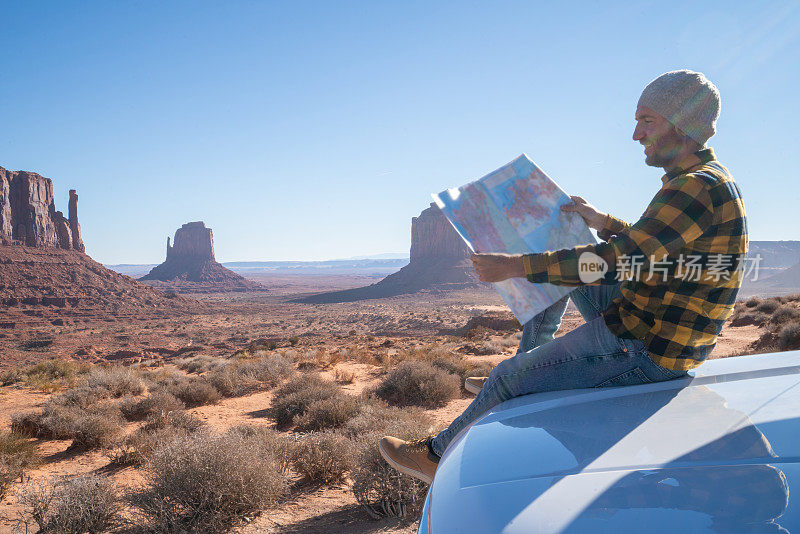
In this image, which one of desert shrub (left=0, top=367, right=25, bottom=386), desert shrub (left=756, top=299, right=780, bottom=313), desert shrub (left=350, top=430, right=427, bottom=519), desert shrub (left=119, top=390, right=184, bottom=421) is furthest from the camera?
desert shrub (left=756, top=299, right=780, bottom=313)

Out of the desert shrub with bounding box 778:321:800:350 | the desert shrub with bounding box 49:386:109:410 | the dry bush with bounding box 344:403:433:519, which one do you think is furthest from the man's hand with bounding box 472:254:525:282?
the desert shrub with bounding box 778:321:800:350

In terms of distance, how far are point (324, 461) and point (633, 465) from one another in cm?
396

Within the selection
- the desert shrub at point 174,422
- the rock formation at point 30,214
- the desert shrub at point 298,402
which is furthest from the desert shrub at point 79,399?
the rock formation at point 30,214

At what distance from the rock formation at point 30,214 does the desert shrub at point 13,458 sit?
255 ft

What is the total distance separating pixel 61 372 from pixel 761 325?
81.4 ft

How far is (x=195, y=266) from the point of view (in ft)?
432

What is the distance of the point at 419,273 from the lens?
9650cm

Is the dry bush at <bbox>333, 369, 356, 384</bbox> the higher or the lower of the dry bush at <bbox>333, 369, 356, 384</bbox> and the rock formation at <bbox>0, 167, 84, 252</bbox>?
the lower

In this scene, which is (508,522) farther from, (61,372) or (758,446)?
(61,372)

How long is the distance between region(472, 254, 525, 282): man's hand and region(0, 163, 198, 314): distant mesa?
60.3 metres

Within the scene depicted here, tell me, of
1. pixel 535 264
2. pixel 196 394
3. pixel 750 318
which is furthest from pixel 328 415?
pixel 750 318

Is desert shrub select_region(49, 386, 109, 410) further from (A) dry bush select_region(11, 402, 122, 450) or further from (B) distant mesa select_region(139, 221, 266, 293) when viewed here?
(B) distant mesa select_region(139, 221, 266, 293)

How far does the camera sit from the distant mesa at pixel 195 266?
413ft

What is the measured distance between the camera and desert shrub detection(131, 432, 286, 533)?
132 inches
